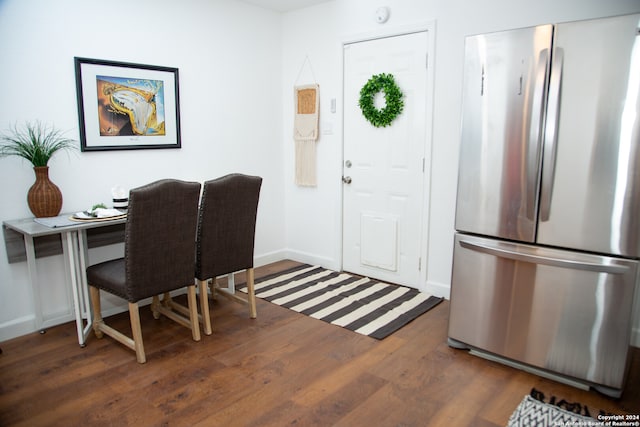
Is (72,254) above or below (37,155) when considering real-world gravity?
below

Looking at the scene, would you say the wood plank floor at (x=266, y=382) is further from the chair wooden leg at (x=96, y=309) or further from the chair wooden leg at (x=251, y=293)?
the chair wooden leg at (x=251, y=293)

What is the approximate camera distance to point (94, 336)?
9.73 feet

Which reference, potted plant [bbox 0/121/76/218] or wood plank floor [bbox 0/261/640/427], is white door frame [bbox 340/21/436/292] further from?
potted plant [bbox 0/121/76/218]

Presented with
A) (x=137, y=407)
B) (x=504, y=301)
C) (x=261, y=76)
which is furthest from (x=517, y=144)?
(x=261, y=76)

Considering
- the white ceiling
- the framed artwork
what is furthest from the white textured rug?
the white ceiling

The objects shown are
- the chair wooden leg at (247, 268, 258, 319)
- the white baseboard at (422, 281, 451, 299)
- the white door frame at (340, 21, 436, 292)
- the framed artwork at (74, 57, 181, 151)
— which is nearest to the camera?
the framed artwork at (74, 57, 181, 151)

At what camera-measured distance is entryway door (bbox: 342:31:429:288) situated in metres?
3.64

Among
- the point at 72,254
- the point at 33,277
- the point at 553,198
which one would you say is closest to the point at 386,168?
the point at 553,198

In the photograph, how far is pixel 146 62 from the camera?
3.42 meters

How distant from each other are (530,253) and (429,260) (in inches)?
52.6

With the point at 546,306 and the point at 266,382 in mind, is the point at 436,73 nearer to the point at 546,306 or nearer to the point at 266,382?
the point at 546,306

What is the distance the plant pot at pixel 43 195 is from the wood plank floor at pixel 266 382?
86cm

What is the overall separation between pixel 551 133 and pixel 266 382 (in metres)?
2.05

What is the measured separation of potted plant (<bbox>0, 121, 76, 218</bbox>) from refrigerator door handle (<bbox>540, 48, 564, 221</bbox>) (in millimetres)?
3005
